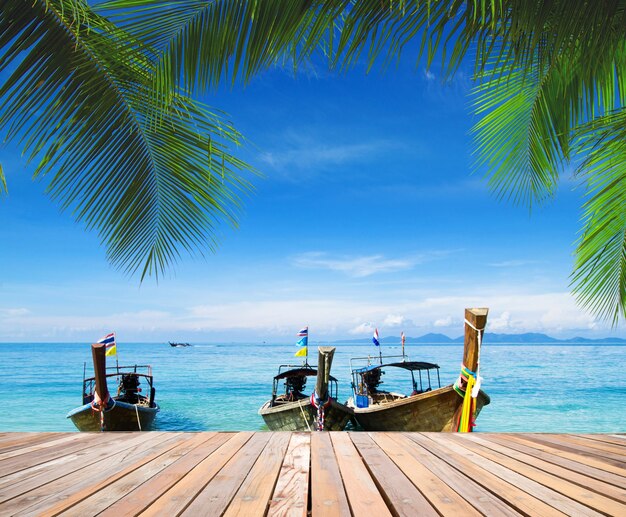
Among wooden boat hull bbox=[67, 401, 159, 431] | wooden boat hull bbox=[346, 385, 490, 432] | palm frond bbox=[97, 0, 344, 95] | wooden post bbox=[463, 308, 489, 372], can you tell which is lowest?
wooden boat hull bbox=[67, 401, 159, 431]

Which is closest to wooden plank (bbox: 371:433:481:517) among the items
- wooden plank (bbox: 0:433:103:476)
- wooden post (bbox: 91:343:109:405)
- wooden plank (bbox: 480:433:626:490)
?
wooden plank (bbox: 480:433:626:490)

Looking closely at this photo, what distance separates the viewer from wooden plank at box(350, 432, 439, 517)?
1.98 meters

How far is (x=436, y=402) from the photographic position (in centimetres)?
1100

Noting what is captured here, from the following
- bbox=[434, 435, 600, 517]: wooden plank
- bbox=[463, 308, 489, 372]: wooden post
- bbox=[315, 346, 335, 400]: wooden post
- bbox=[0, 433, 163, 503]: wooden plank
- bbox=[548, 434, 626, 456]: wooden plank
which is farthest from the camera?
bbox=[315, 346, 335, 400]: wooden post

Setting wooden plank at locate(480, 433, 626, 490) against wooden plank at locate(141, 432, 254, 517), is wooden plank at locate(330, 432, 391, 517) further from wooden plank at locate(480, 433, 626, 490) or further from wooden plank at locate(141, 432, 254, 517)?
wooden plank at locate(480, 433, 626, 490)

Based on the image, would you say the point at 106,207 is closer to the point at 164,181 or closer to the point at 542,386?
the point at 164,181

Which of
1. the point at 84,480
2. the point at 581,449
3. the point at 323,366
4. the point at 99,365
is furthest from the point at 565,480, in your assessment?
the point at 99,365

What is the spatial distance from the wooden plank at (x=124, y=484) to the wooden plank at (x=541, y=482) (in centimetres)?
215

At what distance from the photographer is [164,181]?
316 centimetres

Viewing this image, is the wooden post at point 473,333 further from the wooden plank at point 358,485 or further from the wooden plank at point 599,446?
the wooden plank at point 358,485

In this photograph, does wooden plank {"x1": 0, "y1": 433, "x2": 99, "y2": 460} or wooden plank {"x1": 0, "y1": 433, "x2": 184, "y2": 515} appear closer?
wooden plank {"x1": 0, "y1": 433, "x2": 184, "y2": 515}

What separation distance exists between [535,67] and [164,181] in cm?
339

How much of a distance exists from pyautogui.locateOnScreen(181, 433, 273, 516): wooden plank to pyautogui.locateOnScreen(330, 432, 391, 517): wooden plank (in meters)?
0.60

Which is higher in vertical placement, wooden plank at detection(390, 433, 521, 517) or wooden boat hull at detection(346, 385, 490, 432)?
wooden plank at detection(390, 433, 521, 517)
